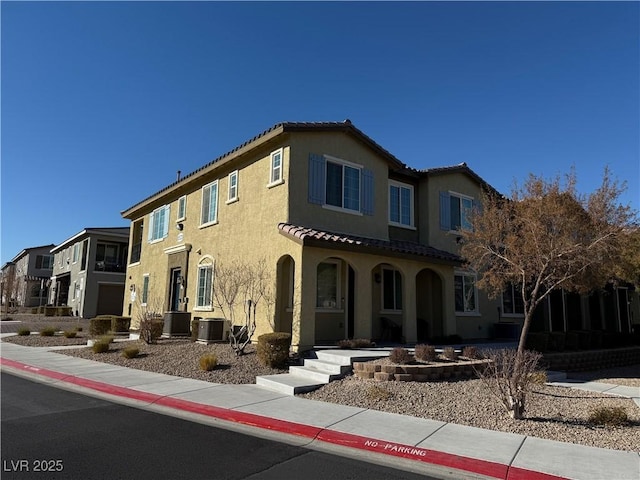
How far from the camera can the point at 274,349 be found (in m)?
11.4

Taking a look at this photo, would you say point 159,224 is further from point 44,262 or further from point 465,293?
point 44,262

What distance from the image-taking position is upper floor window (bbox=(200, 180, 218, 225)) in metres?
17.7

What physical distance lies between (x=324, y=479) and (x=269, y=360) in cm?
653

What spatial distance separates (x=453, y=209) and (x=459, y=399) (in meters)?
11.2

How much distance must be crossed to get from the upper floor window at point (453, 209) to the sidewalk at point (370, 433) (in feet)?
28.5

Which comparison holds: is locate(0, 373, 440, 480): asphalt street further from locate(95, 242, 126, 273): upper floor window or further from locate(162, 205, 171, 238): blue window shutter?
locate(95, 242, 126, 273): upper floor window

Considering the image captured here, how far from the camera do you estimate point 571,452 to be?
594cm

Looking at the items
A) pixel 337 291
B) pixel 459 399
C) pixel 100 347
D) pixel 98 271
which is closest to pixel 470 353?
pixel 459 399

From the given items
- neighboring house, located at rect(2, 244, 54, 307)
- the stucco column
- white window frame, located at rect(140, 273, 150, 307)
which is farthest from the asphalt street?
neighboring house, located at rect(2, 244, 54, 307)

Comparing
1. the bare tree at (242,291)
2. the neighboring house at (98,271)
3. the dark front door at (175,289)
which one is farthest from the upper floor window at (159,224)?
the neighboring house at (98,271)

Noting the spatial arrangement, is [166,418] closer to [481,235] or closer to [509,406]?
[509,406]

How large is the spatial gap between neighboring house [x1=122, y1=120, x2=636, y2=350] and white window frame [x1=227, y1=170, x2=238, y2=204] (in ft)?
0.21

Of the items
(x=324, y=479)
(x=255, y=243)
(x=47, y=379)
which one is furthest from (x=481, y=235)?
(x=47, y=379)

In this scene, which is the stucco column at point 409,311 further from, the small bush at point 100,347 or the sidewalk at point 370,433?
the small bush at point 100,347
